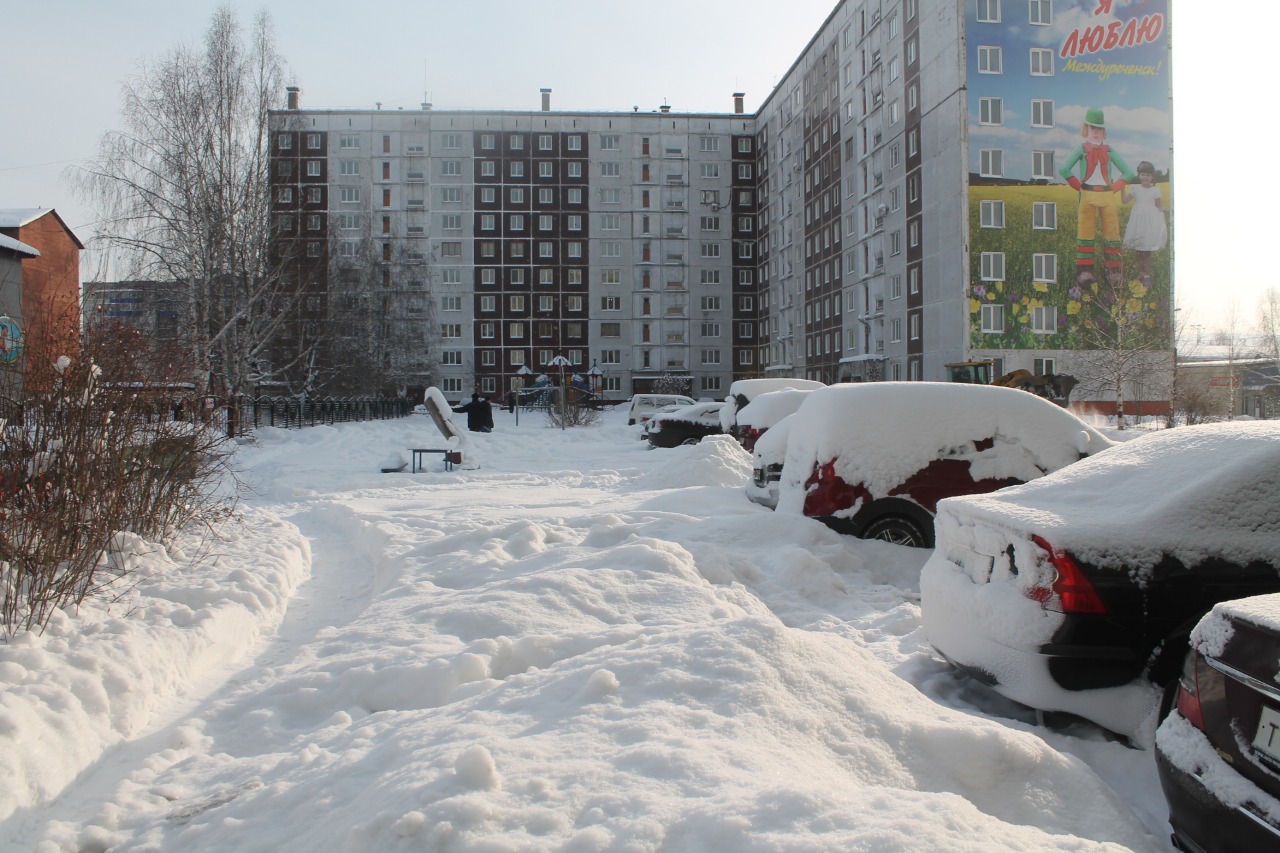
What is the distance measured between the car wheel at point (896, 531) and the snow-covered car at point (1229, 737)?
534 centimetres

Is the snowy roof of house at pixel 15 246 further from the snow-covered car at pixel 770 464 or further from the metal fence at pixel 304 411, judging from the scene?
the snow-covered car at pixel 770 464

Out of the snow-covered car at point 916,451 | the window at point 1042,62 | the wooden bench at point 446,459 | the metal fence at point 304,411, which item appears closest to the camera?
the snow-covered car at point 916,451

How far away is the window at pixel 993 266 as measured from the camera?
46406mm

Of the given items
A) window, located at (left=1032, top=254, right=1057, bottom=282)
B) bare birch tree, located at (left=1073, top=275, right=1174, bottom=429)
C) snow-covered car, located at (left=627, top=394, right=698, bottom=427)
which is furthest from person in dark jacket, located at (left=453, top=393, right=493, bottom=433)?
window, located at (left=1032, top=254, right=1057, bottom=282)

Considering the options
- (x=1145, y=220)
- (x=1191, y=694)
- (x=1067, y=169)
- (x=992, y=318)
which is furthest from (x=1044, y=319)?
(x=1191, y=694)

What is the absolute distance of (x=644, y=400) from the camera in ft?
141

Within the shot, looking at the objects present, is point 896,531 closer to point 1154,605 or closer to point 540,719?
point 1154,605

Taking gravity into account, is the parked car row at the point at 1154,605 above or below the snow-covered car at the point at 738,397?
below

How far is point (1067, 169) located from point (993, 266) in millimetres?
6594

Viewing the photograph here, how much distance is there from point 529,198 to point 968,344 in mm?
43418

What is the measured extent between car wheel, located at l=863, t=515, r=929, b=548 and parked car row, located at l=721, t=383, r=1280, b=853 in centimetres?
308

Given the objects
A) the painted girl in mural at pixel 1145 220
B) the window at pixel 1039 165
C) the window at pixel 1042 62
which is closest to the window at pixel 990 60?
the window at pixel 1042 62

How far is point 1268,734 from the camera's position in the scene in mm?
2609

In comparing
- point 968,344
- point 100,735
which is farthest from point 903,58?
point 100,735
